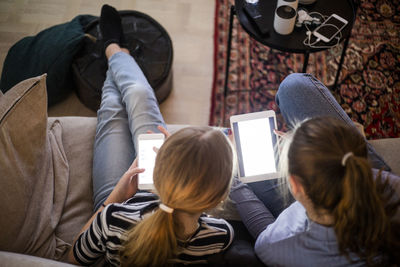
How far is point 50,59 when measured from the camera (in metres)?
1.82

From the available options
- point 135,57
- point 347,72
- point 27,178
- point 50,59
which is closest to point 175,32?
point 135,57

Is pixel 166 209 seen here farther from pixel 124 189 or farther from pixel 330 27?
pixel 330 27

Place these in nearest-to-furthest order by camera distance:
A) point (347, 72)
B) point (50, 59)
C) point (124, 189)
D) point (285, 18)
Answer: point (124, 189) < point (285, 18) < point (50, 59) < point (347, 72)

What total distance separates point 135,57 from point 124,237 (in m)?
1.18

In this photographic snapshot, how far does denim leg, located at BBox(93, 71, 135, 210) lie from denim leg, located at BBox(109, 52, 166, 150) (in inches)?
1.5

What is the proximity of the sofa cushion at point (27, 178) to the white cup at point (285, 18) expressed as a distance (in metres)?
1.05

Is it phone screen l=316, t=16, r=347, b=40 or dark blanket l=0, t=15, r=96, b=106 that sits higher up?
phone screen l=316, t=16, r=347, b=40

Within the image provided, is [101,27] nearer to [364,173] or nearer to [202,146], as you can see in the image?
[202,146]

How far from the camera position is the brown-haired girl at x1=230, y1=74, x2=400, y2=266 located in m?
0.77

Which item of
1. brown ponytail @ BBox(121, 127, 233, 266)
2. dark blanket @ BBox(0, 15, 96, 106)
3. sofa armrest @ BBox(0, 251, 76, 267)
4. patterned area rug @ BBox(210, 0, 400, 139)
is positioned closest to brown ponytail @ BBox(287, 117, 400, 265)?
brown ponytail @ BBox(121, 127, 233, 266)

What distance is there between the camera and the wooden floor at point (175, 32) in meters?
2.00

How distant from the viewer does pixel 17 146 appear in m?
1.05

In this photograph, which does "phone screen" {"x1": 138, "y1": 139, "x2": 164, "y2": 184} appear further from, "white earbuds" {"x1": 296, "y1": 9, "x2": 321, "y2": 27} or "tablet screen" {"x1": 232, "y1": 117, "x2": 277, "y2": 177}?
"white earbuds" {"x1": 296, "y1": 9, "x2": 321, "y2": 27}

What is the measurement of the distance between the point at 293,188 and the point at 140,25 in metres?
1.45
